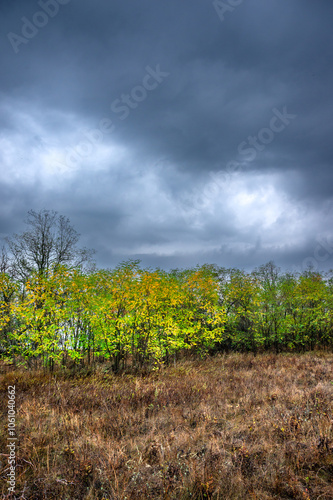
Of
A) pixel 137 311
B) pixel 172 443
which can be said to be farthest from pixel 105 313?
pixel 172 443

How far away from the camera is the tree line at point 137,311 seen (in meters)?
9.61

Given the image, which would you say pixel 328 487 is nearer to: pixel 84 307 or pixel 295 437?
pixel 295 437

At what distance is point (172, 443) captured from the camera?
4074mm

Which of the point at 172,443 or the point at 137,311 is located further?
the point at 137,311

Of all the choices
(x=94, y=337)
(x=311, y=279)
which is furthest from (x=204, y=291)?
(x=311, y=279)

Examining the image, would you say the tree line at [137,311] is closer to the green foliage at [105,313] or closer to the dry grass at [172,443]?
the green foliage at [105,313]

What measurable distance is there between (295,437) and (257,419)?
1058 millimetres

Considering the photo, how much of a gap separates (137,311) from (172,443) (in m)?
6.72

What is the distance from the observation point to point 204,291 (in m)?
15.0

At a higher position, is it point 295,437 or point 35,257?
point 35,257

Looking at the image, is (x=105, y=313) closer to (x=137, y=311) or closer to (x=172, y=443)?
(x=137, y=311)

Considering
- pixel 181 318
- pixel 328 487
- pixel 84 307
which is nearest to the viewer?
pixel 328 487

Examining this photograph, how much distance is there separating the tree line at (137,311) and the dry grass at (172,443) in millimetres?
2835

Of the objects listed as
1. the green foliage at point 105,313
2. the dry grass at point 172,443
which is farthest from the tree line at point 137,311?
the dry grass at point 172,443
